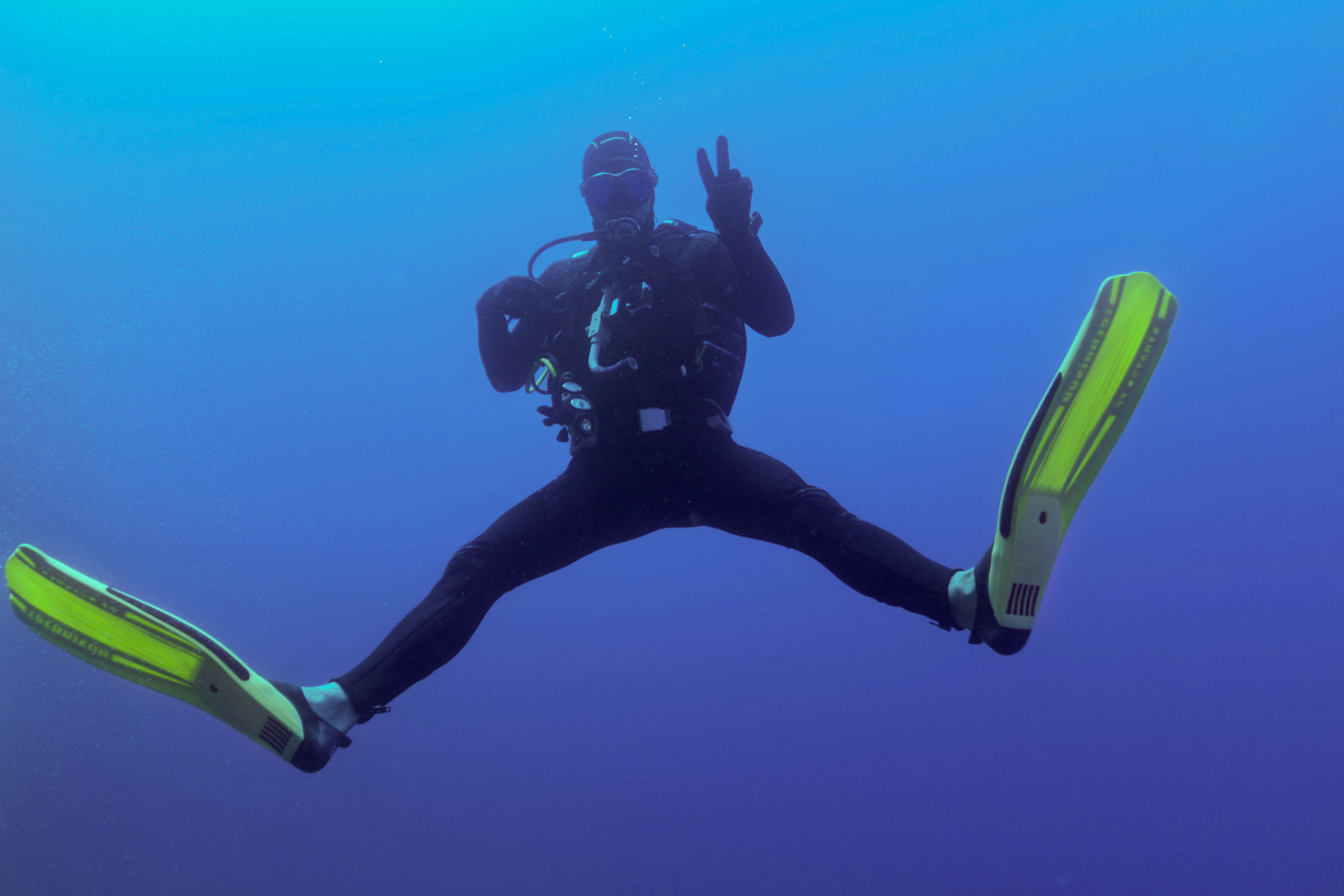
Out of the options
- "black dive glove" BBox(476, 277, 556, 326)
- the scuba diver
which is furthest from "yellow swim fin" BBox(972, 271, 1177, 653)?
"black dive glove" BBox(476, 277, 556, 326)

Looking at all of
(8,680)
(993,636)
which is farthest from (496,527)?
(8,680)

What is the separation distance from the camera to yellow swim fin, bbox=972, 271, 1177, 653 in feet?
6.48

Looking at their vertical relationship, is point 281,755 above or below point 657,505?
below

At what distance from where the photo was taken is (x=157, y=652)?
2.15m

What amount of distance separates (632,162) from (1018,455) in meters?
2.30

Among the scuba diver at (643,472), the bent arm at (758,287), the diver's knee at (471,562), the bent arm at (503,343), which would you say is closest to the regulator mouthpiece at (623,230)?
the scuba diver at (643,472)

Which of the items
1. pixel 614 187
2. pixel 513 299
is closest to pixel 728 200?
pixel 614 187

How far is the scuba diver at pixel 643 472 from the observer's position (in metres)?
2.00

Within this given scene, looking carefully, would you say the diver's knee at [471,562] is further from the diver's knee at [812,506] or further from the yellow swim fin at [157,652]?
the diver's knee at [812,506]

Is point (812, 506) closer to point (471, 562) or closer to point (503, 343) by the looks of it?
point (471, 562)

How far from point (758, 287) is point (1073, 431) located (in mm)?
1474

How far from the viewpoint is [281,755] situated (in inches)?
88.2

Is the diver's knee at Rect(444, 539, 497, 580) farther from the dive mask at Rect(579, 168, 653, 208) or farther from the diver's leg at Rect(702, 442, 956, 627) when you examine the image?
the dive mask at Rect(579, 168, 653, 208)

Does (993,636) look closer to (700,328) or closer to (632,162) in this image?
(700,328)
